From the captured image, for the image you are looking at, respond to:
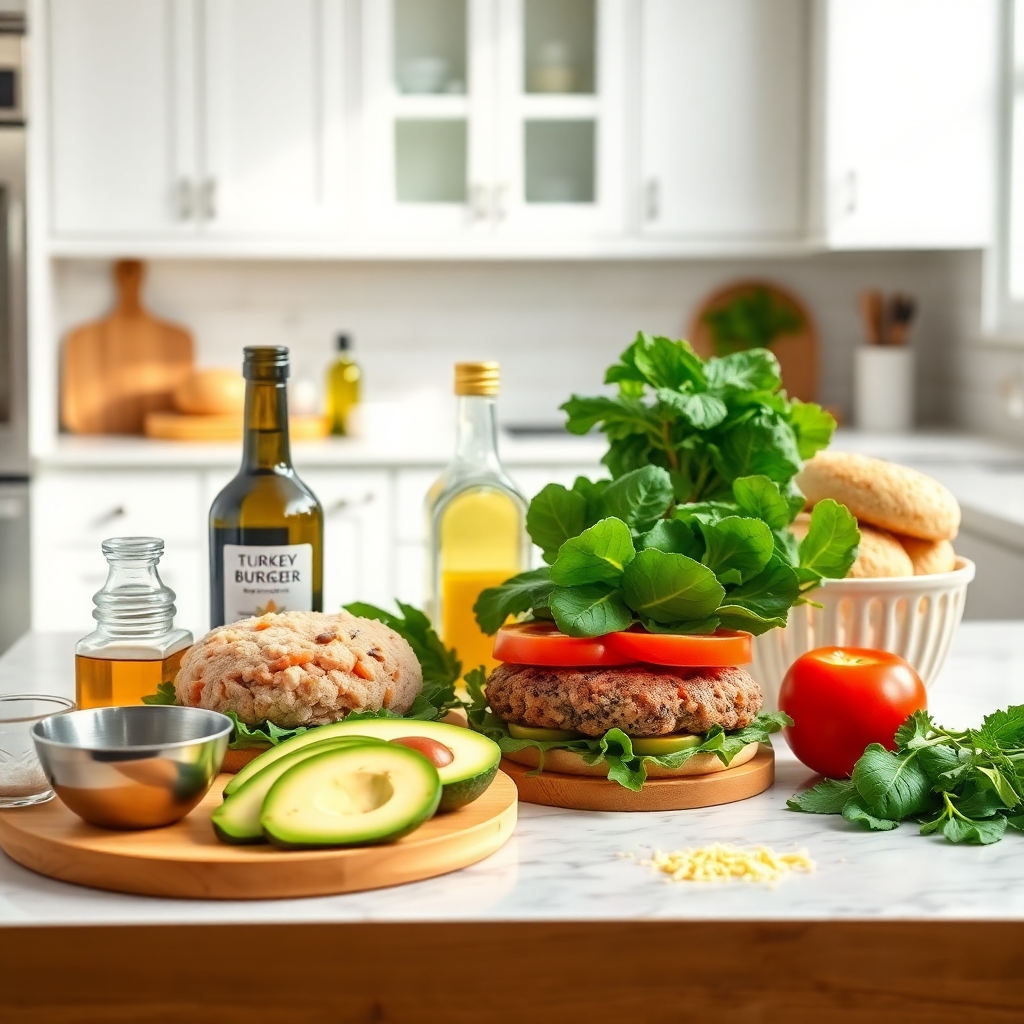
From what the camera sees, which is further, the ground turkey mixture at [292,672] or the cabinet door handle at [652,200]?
the cabinet door handle at [652,200]

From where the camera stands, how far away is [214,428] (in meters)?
3.59

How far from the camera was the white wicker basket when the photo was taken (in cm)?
115

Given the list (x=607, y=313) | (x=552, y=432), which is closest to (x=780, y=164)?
(x=607, y=313)

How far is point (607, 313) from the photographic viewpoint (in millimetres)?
4074

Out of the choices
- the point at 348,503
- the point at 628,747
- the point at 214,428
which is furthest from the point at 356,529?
the point at 628,747

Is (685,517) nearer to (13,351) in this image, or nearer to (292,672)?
(292,672)

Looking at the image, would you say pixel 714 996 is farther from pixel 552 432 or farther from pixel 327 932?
pixel 552 432

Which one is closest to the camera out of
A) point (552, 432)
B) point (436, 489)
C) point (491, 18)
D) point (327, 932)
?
point (327, 932)

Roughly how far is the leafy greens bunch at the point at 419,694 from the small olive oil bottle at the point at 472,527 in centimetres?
3

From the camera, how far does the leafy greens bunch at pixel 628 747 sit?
0.94m

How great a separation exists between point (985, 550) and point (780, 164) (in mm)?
1399

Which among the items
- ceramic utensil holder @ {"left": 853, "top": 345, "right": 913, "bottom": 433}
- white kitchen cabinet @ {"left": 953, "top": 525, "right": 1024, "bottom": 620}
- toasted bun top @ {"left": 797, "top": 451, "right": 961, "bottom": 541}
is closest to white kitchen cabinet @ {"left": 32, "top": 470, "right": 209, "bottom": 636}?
white kitchen cabinet @ {"left": 953, "top": 525, "right": 1024, "bottom": 620}

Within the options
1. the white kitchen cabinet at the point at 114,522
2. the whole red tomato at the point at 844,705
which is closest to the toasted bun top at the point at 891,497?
the whole red tomato at the point at 844,705

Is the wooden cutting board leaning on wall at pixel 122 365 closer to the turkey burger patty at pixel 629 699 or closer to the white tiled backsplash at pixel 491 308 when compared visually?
the white tiled backsplash at pixel 491 308
